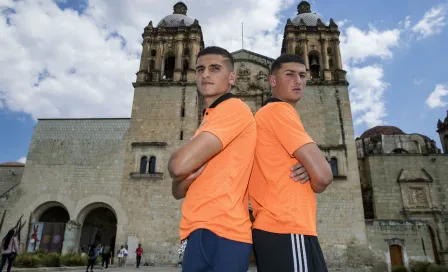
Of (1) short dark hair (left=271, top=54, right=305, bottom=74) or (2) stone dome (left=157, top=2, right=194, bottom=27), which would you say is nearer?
(1) short dark hair (left=271, top=54, right=305, bottom=74)

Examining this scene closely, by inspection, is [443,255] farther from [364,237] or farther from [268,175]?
[268,175]

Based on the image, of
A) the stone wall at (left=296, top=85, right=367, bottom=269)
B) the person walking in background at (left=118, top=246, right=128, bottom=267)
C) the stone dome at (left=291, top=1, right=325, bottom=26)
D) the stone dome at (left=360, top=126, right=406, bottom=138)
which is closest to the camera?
the person walking in background at (left=118, top=246, right=128, bottom=267)

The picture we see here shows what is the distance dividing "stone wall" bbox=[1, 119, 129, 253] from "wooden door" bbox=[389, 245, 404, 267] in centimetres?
1486

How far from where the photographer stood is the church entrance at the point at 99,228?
65.9 ft

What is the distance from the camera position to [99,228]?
21.0 m

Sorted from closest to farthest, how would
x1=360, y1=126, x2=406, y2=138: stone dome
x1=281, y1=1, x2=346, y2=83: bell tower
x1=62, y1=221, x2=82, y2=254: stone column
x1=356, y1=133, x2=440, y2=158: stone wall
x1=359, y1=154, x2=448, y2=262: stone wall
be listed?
x1=62, y1=221, x2=82, y2=254: stone column → x1=359, y1=154, x2=448, y2=262: stone wall → x1=281, y1=1, x2=346, y2=83: bell tower → x1=356, y1=133, x2=440, y2=158: stone wall → x1=360, y1=126, x2=406, y2=138: stone dome

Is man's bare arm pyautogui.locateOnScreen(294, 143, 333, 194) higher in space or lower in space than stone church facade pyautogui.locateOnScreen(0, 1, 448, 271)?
lower

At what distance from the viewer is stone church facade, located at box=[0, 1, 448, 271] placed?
57.0 feet

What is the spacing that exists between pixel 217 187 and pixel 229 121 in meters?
0.44

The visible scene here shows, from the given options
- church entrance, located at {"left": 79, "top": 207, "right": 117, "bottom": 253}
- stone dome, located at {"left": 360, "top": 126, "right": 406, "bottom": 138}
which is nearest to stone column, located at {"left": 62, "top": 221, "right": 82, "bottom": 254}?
church entrance, located at {"left": 79, "top": 207, "right": 117, "bottom": 253}

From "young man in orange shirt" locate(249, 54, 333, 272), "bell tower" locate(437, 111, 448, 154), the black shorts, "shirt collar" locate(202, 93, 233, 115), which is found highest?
"bell tower" locate(437, 111, 448, 154)

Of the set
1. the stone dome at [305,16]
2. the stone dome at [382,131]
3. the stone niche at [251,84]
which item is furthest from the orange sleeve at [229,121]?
the stone dome at [382,131]

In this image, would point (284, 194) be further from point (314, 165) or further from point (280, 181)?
point (314, 165)

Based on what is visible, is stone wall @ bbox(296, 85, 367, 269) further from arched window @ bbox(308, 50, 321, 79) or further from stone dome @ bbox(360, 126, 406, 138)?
stone dome @ bbox(360, 126, 406, 138)
